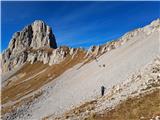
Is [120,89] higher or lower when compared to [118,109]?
higher

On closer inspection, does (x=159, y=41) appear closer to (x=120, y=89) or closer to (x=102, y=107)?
(x=120, y=89)

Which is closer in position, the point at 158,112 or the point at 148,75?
the point at 158,112

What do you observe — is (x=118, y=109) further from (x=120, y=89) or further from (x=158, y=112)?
(x=120, y=89)

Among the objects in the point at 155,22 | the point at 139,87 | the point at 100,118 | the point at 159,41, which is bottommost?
the point at 100,118

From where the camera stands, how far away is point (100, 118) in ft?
106

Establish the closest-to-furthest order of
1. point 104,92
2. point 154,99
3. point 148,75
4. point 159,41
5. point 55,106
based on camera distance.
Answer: point 154,99, point 148,75, point 104,92, point 55,106, point 159,41

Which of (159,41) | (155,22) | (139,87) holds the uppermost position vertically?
(155,22)

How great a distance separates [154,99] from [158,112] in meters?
4.13

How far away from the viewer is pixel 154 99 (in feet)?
103

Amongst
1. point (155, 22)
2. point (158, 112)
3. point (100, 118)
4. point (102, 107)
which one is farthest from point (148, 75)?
point (155, 22)

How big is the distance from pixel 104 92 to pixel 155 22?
59.7 meters

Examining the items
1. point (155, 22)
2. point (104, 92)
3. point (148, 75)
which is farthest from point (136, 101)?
point (155, 22)

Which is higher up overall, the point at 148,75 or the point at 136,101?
the point at 148,75

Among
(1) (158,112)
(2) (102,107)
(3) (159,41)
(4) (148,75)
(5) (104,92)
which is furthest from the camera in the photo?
(3) (159,41)
